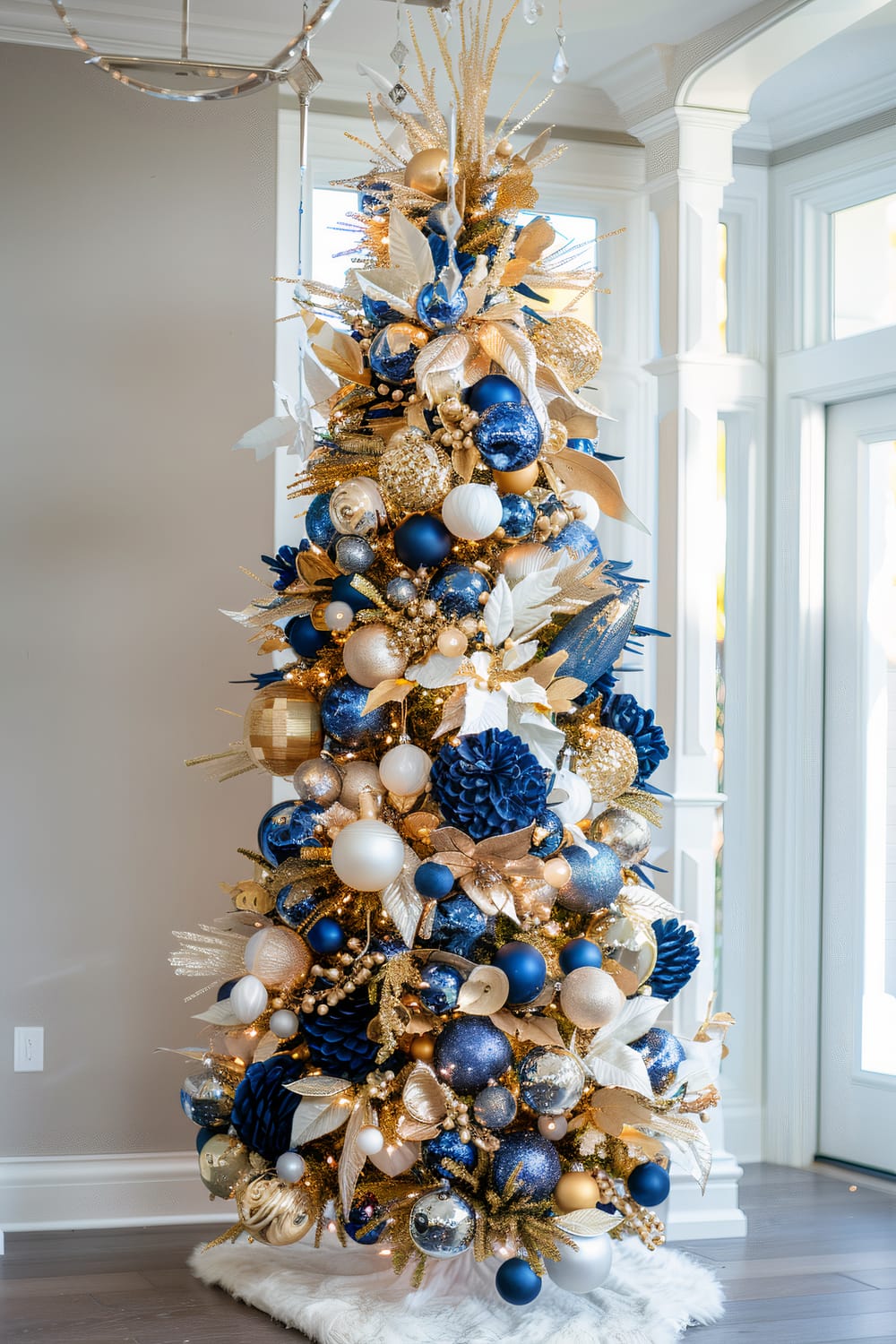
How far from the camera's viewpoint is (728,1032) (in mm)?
3543

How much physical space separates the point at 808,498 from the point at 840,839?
872 millimetres

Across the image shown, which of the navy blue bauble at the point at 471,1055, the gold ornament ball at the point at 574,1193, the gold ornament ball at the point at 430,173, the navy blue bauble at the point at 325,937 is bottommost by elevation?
the gold ornament ball at the point at 574,1193

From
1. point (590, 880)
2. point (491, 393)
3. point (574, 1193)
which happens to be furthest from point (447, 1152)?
point (491, 393)

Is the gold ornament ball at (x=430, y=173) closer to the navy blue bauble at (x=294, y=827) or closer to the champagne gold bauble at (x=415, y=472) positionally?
the champagne gold bauble at (x=415, y=472)

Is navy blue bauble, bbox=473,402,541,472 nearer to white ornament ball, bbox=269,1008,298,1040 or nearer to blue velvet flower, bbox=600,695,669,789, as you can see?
blue velvet flower, bbox=600,695,669,789

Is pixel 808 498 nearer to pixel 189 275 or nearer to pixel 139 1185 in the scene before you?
pixel 189 275

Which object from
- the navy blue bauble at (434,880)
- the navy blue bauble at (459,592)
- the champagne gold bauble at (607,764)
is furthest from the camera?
the champagne gold bauble at (607,764)

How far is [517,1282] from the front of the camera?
215cm

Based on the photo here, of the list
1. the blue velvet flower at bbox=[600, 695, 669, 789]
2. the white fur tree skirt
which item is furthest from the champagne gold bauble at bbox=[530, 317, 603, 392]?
the white fur tree skirt

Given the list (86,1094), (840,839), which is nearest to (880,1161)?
(840,839)

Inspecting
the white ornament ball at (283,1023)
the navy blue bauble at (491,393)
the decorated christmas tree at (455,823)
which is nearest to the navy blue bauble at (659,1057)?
the decorated christmas tree at (455,823)

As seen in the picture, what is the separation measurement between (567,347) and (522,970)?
107cm

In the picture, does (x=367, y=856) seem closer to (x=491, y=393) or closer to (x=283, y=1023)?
(x=283, y=1023)

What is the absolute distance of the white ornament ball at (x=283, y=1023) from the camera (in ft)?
7.50
